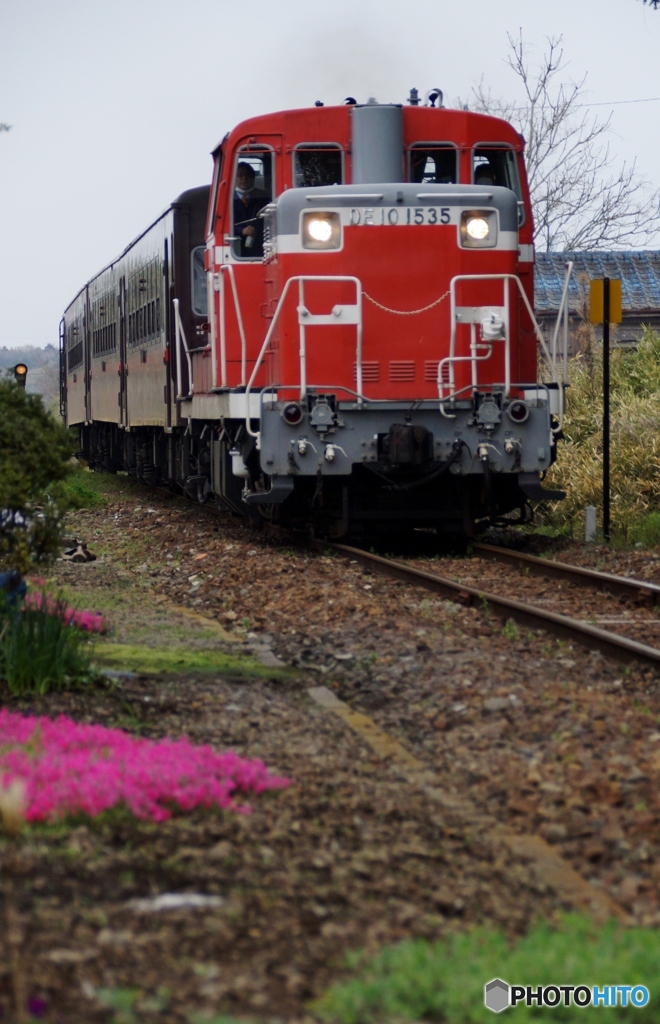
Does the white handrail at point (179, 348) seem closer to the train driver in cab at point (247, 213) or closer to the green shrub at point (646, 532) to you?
the train driver in cab at point (247, 213)

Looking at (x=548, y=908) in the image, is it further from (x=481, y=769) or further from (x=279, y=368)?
(x=279, y=368)

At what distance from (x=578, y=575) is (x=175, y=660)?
13.1 ft

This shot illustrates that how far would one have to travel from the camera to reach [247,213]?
38.9ft

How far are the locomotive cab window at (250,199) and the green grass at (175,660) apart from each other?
5.30 meters

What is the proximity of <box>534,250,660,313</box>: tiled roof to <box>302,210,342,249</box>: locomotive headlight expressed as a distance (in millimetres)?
20085

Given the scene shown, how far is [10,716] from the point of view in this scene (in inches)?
209

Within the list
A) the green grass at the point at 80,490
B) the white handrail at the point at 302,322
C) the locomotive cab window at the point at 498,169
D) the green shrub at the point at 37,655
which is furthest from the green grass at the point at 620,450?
the green shrub at the point at 37,655

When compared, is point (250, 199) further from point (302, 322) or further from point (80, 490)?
point (80, 490)

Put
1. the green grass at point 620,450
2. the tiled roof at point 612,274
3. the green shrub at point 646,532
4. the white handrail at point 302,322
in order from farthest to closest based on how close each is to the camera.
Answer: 1. the tiled roof at point 612,274
2. the green grass at point 620,450
3. the green shrub at point 646,532
4. the white handrail at point 302,322

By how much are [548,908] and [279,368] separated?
8.21m

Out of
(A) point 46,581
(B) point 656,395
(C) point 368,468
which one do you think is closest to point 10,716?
(A) point 46,581

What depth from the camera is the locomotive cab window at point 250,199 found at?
457 inches

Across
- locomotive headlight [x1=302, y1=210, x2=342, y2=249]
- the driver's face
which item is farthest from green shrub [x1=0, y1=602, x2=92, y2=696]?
the driver's face

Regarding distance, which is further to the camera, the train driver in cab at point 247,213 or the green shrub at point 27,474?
the train driver in cab at point 247,213
